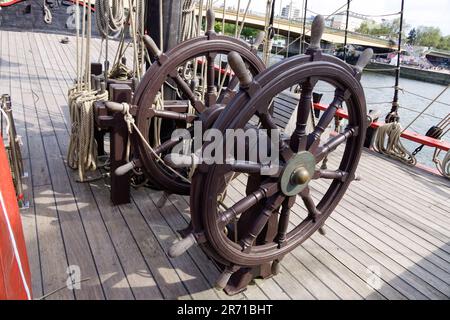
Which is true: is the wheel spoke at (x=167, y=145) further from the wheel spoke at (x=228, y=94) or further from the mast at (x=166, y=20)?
the mast at (x=166, y=20)

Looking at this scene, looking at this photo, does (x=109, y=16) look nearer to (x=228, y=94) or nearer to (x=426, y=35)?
(x=228, y=94)

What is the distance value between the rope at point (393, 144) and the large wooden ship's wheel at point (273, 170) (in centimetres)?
193

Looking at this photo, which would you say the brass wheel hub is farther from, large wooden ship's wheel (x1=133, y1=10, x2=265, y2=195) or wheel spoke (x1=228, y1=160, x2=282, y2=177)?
large wooden ship's wheel (x1=133, y1=10, x2=265, y2=195)

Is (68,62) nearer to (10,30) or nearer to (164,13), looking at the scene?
(10,30)

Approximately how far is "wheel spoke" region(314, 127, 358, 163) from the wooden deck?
1.95 ft

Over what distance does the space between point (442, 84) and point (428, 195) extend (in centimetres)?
2375

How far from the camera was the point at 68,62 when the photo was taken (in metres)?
5.95

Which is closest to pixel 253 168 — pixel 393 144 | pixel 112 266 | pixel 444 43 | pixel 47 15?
pixel 112 266

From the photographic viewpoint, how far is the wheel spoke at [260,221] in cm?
145

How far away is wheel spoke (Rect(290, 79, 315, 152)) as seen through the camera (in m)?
1.38

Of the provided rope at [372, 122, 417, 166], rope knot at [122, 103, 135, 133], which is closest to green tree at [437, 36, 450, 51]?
rope at [372, 122, 417, 166]

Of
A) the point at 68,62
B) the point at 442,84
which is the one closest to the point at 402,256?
the point at 68,62

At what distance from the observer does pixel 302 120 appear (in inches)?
55.4

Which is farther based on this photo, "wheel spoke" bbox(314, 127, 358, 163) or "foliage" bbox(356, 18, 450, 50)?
"foliage" bbox(356, 18, 450, 50)
